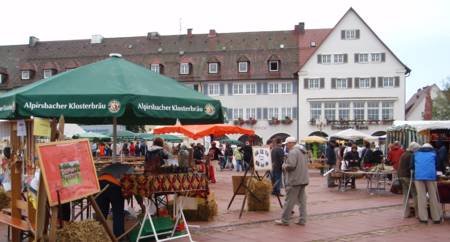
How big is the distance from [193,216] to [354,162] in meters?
10.5

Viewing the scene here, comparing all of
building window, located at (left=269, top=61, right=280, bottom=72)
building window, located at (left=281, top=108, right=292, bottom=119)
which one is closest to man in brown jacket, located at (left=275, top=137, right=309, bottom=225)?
building window, located at (left=281, top=108, right=292, bottom=119)

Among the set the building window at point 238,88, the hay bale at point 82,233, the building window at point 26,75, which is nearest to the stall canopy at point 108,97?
the hay bale at point 82,233

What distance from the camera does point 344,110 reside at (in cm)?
5309

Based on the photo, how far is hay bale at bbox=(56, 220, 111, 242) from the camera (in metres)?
6.63

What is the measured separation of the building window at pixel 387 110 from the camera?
171 feet

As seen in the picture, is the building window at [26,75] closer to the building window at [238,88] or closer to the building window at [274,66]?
the building window at [238,88]

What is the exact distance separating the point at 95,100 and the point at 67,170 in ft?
5.70

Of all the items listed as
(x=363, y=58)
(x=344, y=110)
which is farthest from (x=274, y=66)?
(x=363, y=58)

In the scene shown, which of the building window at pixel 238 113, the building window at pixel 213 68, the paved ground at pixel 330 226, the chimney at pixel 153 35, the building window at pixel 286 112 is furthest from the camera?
the chimney at pixel 153 35

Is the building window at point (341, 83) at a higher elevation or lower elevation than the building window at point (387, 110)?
higher

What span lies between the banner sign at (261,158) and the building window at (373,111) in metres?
40.7

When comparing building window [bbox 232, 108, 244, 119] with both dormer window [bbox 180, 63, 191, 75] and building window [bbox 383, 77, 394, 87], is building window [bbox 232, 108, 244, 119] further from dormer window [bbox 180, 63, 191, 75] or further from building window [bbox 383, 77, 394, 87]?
building window [bbox 383, 77, 394, 87]

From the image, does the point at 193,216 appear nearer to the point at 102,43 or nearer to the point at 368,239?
the point at 368,239

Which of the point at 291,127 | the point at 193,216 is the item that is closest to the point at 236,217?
the point at 193,216
